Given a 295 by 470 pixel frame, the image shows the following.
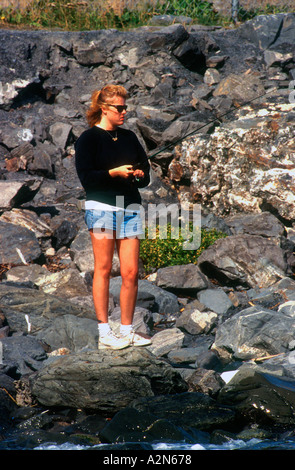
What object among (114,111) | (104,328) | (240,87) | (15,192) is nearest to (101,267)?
(104,328)

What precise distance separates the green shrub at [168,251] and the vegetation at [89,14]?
8.61 metres

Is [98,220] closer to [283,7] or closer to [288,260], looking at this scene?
[288,260]

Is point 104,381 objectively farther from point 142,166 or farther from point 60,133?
point 60,133

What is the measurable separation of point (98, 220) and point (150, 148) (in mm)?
7751

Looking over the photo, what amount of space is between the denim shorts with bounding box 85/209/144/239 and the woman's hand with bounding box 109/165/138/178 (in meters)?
0.34

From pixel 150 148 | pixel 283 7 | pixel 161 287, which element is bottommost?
pixel 161 287

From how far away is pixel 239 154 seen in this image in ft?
37.0

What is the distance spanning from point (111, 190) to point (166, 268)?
3.78 meters

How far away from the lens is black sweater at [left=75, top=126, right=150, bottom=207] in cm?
520

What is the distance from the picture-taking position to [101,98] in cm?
538

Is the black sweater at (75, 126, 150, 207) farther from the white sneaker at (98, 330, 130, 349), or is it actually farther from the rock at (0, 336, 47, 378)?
the rock at (0, 336, 47, 378)

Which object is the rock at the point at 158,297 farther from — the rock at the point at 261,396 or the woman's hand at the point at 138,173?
the woman's hand at the point at 138,173

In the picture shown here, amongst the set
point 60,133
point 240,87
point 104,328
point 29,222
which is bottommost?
point 29,222
